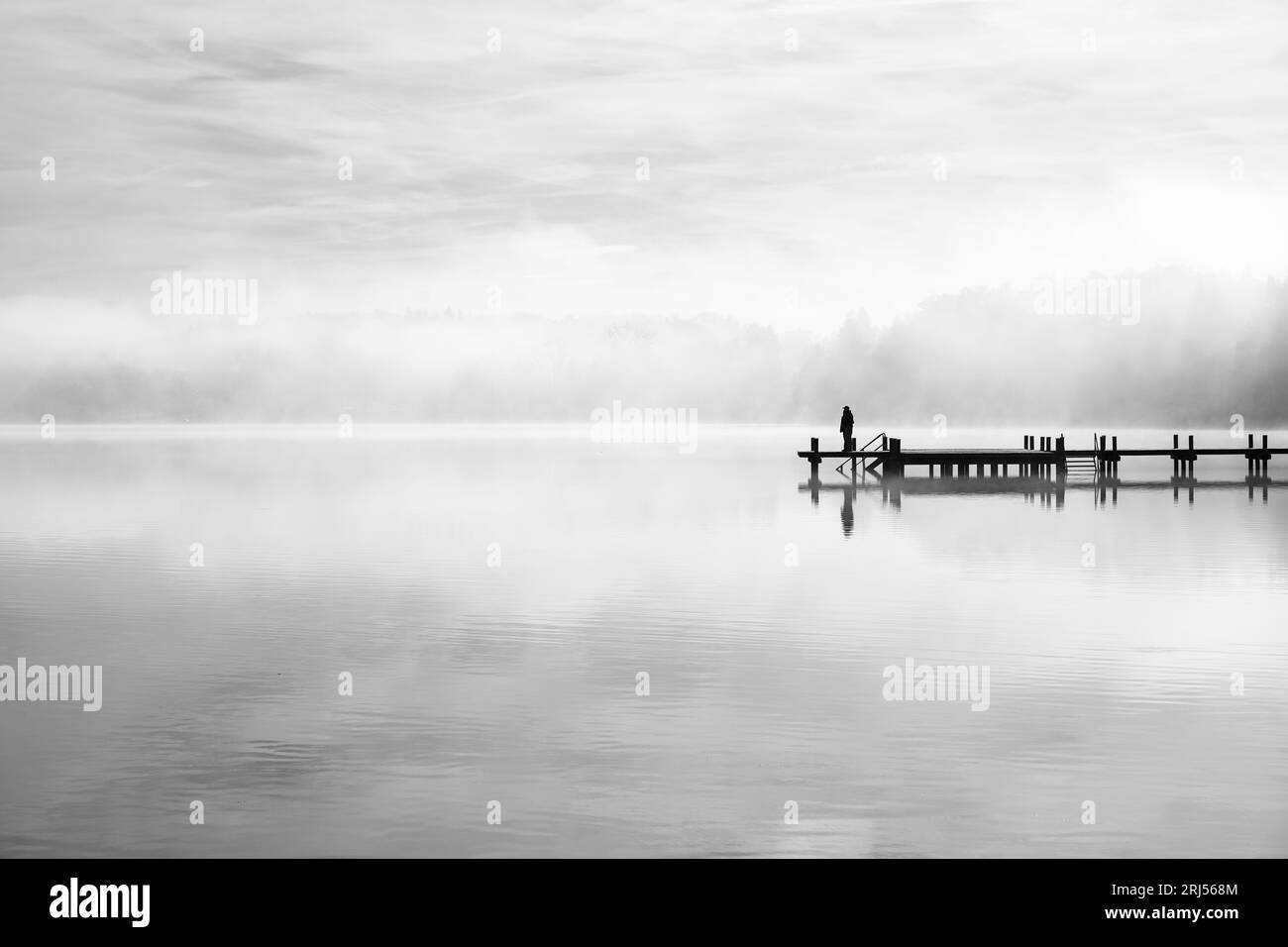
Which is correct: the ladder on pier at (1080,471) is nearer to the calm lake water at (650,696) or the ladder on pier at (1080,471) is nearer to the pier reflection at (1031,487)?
the pier reflection at (1031,487)

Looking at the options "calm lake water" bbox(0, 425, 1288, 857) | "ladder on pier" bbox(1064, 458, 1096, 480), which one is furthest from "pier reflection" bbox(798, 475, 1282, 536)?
"calm lake water" bbox(0, 425, 1288, 857)

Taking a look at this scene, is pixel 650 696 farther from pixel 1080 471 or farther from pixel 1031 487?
pixel 1080 471

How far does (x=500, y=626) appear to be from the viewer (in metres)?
27.7

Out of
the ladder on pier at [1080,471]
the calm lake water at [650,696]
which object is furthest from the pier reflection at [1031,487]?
the calm lake water at [650,696]

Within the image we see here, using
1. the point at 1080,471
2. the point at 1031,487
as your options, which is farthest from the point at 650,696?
the point at 1080,471

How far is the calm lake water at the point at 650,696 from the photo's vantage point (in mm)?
14164

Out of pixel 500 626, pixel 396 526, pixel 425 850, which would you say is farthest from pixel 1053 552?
pixel 425 850

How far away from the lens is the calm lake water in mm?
14164

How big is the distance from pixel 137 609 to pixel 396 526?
22950 mm

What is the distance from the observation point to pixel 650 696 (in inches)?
810

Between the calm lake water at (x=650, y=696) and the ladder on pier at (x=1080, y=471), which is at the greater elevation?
the ladder on pier at (x=1080, y=471)

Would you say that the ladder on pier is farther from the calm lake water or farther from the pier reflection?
the calm lake water
